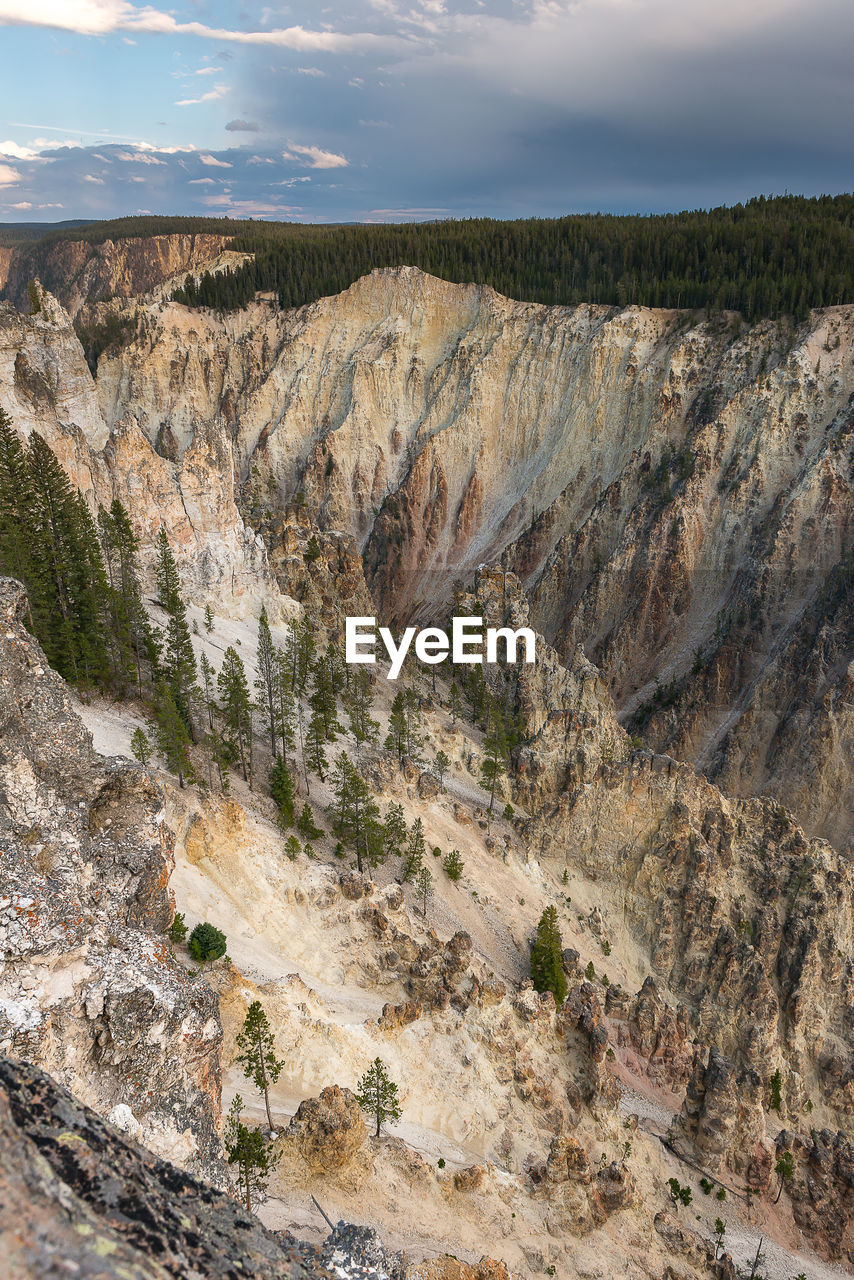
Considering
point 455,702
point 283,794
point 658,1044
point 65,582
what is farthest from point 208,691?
point 658,1044

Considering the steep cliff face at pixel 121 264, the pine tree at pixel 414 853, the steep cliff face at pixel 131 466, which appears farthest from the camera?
the steep cliff face at pixel 121 264

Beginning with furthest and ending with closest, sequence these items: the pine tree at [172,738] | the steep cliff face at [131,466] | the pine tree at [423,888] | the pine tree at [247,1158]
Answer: the steep cliff face at [131,466] < the pine tree at [423,888] < the pine tree at [172,738] < the pine tree at [247,1158]

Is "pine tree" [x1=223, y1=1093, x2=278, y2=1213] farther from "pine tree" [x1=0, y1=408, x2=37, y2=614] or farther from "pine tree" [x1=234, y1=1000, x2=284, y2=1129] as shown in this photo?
"pine tree" [x1=0, y1=408, x2=37, y2=614]

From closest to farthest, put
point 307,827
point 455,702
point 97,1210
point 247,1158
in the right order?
point 97,1210
point 247,1158
point 307,827
point 455,702

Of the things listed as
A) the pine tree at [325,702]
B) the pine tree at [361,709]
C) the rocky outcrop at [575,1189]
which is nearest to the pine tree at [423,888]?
the pine tree at [325,702]

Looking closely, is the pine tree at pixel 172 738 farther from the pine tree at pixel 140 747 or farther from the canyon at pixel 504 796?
the canyon at pixel 504 796

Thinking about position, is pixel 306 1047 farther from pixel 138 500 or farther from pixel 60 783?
pixel 138 500

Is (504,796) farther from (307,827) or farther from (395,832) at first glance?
(307,827)
